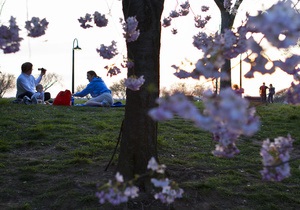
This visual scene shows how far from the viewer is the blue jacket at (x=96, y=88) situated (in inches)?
443

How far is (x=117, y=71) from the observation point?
175 inches

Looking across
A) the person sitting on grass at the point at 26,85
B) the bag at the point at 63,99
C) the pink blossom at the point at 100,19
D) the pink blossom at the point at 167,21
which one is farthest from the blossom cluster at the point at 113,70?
the bag at the point at 63,99

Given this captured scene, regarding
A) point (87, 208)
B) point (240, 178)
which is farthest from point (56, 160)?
point (240, 178)

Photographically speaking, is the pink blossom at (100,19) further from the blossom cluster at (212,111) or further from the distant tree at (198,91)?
the blossom cluster at (212,111)

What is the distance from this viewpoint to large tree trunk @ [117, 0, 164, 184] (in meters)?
4.58

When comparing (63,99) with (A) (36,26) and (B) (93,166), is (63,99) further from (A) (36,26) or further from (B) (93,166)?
(A) (36,26)

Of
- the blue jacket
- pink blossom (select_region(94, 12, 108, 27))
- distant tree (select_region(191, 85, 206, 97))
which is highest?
pink blossom (select_region(94, 12, 108, 27))

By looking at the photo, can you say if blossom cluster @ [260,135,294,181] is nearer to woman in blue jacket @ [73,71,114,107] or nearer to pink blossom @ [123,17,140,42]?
pink blossom @ [123,17,140,42]

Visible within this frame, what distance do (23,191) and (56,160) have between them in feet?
3.47

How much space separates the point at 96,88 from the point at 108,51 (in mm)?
7164

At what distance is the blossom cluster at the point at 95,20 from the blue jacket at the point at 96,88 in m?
6.60

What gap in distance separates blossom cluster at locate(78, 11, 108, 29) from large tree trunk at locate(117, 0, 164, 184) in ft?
0.80

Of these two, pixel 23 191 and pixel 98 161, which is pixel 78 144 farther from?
pixel 23 191

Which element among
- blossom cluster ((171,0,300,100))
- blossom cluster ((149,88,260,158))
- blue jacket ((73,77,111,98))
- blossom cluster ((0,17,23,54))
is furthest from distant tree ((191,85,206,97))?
blue jacket ((73,77,111,98))
